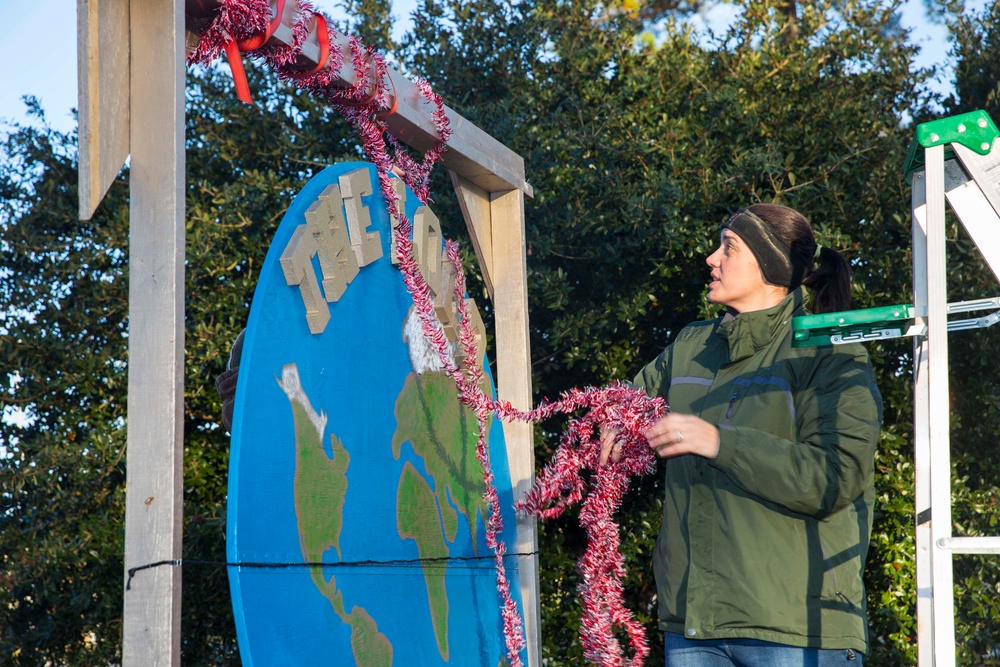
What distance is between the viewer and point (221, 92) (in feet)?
15.8

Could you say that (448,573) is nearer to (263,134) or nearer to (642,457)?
(642,457)

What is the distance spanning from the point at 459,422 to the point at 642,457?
2.05 ft

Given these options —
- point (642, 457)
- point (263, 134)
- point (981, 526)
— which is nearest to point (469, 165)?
point (642, 457)

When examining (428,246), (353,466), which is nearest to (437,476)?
(353,466)

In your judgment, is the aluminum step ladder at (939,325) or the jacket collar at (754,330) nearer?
the aluminum step ladder at (939,325)

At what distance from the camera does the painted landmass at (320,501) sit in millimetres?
2068

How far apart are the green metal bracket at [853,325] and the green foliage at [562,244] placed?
2.22 m

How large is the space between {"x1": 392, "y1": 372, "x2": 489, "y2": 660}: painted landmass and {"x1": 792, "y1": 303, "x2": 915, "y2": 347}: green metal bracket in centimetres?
103

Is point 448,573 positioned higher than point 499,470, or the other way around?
point 499,470

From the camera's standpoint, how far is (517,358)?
10.4 ft

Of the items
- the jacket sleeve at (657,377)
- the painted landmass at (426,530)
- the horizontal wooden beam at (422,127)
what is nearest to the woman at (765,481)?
the jacket sleeve at (657,377)

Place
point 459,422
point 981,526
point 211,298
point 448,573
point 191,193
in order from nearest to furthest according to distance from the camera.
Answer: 1. point 448,573
2. point 459,422
3. point 981,526
4. point 211,298
5. point 191,193

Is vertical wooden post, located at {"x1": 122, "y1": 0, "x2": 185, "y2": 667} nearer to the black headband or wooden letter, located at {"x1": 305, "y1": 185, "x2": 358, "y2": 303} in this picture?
wooden letter, located at {"x1": 305, "y1": 185, "x2": 358, "y2": 303}

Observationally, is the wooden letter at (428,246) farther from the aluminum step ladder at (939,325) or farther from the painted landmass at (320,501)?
the aluminum step ladder at (939,325)
